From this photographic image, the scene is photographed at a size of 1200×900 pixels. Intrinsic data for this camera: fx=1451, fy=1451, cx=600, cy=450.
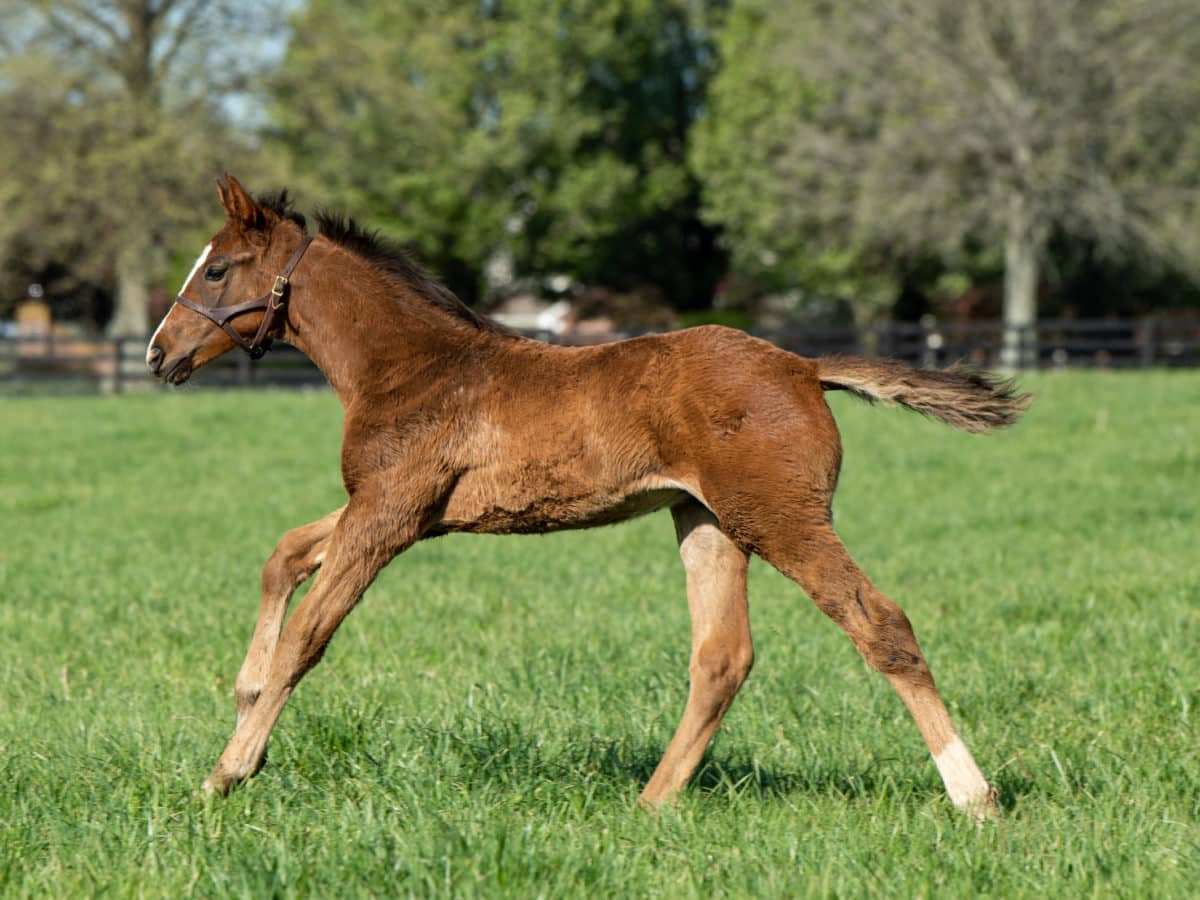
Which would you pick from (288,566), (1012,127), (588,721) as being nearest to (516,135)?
(1012,127)

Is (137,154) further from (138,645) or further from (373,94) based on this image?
(138,645)

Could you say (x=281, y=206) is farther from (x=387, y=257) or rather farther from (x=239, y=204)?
(x=387, y=257)

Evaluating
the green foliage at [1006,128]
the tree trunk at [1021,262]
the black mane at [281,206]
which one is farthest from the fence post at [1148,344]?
the black mane at [281,206]

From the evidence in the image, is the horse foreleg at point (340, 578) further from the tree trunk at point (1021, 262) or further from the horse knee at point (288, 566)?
the tree trunk at point (1021, 262)

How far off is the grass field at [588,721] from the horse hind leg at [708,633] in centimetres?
16

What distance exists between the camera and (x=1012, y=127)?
117ft

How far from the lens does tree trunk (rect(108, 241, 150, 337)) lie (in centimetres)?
3484

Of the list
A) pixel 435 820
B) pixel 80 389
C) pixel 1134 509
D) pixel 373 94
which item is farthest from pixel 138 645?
pixel 373 94

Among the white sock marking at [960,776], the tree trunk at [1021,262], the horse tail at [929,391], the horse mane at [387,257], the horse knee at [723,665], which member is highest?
the tree trunk at [1021,262]

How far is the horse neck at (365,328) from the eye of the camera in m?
4.82

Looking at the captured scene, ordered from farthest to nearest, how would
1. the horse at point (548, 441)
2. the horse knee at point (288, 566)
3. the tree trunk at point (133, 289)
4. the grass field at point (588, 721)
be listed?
the tree trunk at point (133, 289) → the horse knee at point (288, 566) → the horse at point (548, 441) → the grass field at point (588, 721)

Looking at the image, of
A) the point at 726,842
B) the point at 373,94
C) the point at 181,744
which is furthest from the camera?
the point at 373,94

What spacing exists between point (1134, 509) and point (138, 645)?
8364 millimetres

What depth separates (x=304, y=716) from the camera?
529 centimetres
